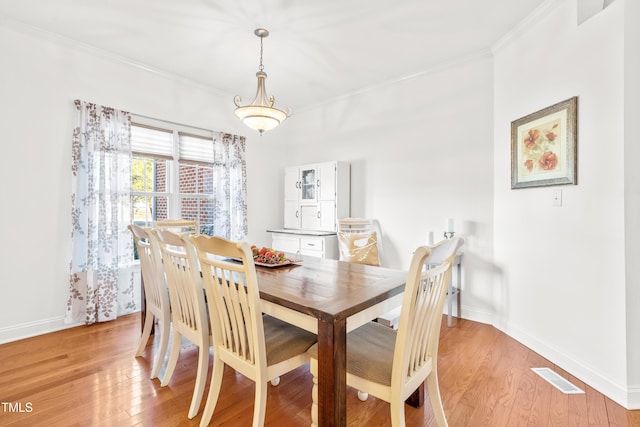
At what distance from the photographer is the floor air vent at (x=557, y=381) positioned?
6.19 feet

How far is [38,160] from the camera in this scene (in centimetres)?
269

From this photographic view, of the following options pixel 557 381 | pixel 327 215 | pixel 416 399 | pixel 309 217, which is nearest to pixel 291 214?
pixel 309 217

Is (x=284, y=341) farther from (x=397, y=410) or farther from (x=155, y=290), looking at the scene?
(x=155, y=290)

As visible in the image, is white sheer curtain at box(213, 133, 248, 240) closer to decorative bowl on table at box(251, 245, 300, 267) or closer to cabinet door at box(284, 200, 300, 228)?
cabinet door at box(284, 200, 300, 228)

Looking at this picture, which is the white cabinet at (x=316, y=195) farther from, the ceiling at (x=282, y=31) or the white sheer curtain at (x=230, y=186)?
the ceiling at (x=282, y=31)

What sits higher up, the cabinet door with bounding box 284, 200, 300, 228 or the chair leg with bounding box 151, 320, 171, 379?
the cabinet door with bounding box 284, 200, 300, 228

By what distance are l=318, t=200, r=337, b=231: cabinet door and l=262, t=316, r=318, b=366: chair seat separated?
2.33 meters

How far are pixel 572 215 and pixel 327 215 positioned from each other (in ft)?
8.40

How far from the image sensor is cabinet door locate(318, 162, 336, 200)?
3.92 metres

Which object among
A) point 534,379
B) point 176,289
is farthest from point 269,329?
point 534,379

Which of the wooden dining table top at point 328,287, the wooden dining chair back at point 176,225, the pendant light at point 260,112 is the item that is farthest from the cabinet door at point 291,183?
the wooden dining table top at point 328,287

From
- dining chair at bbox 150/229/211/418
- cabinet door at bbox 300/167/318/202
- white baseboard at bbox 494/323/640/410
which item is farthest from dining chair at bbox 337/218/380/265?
dining chair at bbox 150/229/211/418

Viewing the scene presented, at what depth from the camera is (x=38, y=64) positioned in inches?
106

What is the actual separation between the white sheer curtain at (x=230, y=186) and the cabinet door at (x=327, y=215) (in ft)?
3.58
